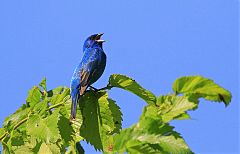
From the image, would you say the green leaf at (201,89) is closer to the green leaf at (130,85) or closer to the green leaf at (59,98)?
the green leaf at (130,85)

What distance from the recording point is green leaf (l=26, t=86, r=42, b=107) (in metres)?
3.68

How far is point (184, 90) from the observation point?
2.28 meters

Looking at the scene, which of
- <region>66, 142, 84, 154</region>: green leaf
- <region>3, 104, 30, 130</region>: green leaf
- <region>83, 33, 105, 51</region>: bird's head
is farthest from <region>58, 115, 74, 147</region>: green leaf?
<region>83, 33, 105, 51</region>: bird's head

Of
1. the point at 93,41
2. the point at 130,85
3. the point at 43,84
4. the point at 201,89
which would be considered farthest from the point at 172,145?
the point at 93,41

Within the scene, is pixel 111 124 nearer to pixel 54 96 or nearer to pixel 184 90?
pixel 54 96

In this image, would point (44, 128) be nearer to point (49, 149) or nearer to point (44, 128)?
point (44, 128)

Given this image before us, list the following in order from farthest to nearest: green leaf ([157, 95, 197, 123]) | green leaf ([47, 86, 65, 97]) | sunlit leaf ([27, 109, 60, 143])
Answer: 1. green leaf ([47, 86, 65, 97])
2. sunlit leaf ([27, 109, 60, 143])
3. green leaf ([157, 95, 197, 123])

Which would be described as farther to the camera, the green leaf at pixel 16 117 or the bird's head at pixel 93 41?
the bird's head at pixel 93 41

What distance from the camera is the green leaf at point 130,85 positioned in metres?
3.10

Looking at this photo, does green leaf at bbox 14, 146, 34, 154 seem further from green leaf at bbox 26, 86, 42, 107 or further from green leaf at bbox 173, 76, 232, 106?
green leaf at bbox 173, 76, 232, 106

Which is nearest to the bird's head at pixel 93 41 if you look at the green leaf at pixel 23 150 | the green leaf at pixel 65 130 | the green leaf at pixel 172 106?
the green leaf at pixel 23 150

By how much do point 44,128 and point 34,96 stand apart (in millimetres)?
493

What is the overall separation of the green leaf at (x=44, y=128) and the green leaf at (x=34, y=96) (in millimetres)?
260

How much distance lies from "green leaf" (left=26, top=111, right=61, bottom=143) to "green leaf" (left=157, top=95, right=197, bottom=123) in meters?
1.03
